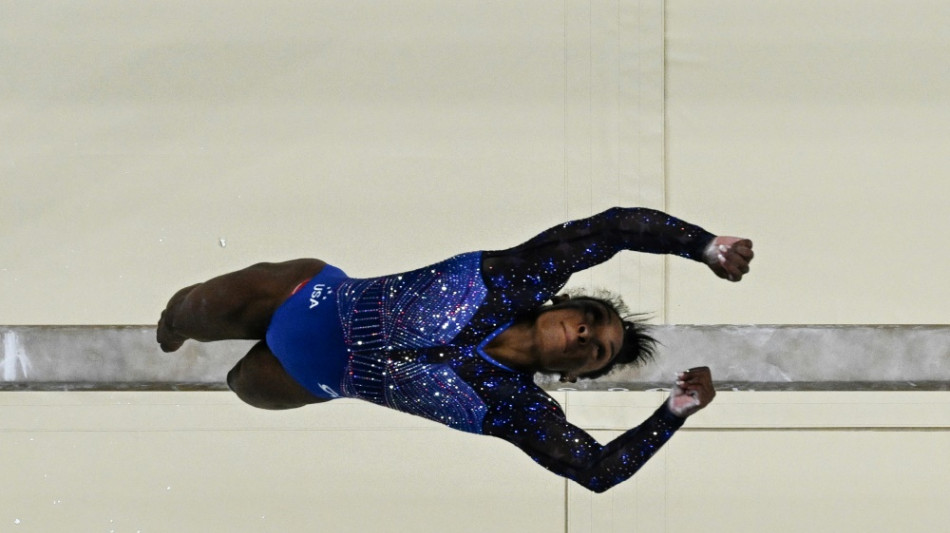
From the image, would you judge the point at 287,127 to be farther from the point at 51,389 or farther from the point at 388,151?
the point at 51,389

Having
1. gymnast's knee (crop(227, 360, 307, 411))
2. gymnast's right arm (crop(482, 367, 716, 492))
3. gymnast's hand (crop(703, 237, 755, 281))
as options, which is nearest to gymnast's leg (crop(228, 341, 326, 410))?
gymnast's knee (crop(227, 360, 307, 411))

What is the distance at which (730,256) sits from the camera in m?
1.22

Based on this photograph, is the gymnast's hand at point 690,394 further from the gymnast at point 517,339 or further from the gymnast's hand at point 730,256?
the gymnast's hand at point 730,256

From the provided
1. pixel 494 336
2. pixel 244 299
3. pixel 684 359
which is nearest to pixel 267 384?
pixel 244 299

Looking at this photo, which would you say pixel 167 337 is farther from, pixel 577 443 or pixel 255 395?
pixel 577 443

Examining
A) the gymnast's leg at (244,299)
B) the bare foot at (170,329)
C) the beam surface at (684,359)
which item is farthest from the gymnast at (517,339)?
the beam surface at (684,359)

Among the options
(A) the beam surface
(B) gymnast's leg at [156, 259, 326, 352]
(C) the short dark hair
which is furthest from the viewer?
(A) the beam surface

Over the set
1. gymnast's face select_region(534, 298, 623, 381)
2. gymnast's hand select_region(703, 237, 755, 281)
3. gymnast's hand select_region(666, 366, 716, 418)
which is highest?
gymnast's hand select_region(703, 237, 755, 281)

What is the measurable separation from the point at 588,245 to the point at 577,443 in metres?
0.26

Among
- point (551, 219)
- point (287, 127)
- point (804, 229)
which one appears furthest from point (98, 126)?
point (804, 229)

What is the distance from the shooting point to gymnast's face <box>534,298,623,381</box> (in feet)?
4.24

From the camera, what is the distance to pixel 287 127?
2.09 m

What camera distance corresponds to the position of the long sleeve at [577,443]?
129 centimetres

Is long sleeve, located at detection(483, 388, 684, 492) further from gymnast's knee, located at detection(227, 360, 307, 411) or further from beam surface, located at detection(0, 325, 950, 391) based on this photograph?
beam surface, located at detection(0, 325, 950, 391)
